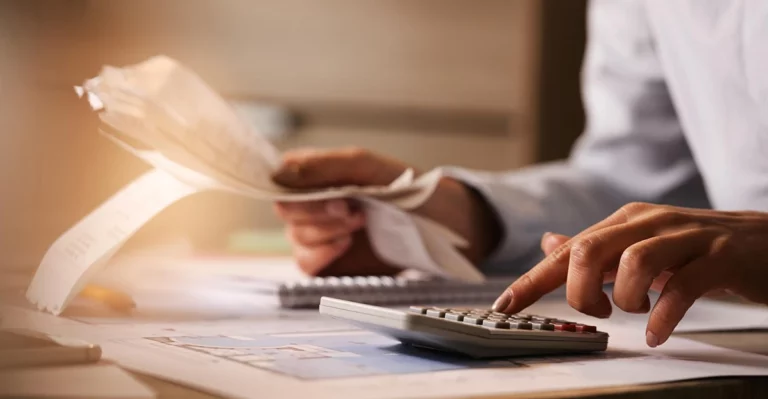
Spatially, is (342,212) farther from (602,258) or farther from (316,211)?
(602,258)

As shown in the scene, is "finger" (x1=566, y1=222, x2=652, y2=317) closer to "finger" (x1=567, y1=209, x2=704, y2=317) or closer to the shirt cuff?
"finger" (x1=567, y1=209, x2=704, y2=317)

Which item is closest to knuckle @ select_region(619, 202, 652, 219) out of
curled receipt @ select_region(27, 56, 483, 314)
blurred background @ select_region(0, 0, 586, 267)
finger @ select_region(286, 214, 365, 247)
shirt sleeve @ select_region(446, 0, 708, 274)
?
curled receipt @ select_region(27, 56, 483, 314)

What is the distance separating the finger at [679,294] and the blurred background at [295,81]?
0.95 meters

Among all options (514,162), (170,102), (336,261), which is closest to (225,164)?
(170,102)

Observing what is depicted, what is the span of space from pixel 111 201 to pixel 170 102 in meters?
0.10

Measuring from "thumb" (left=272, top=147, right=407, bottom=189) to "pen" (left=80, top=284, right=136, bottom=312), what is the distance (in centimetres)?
18

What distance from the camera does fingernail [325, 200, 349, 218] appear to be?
0.88m

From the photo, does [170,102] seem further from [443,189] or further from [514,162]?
[514,162]

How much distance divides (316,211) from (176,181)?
223mm

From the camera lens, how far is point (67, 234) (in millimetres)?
680

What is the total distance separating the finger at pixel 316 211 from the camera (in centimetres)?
89

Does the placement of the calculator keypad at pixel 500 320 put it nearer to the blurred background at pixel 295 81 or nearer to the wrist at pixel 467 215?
the wrist at pixel 467 215

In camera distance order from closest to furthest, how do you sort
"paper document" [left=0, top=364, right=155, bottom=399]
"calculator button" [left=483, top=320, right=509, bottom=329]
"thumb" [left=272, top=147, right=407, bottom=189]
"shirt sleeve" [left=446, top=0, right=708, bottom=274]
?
"paper document" [left=0, top=364, right=155, bottom=399] → "calculator button" [left=483, top=320, right=509, bottom=329] → "thumb" [left=272, top=147, right=407, bottom=189] → "shirt sleeve" [left=446, top=0, right=708, bottom=274]

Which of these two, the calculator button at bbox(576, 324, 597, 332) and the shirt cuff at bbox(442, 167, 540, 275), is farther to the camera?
the shirt cuff at bbox(442, 167, 540, 275)
